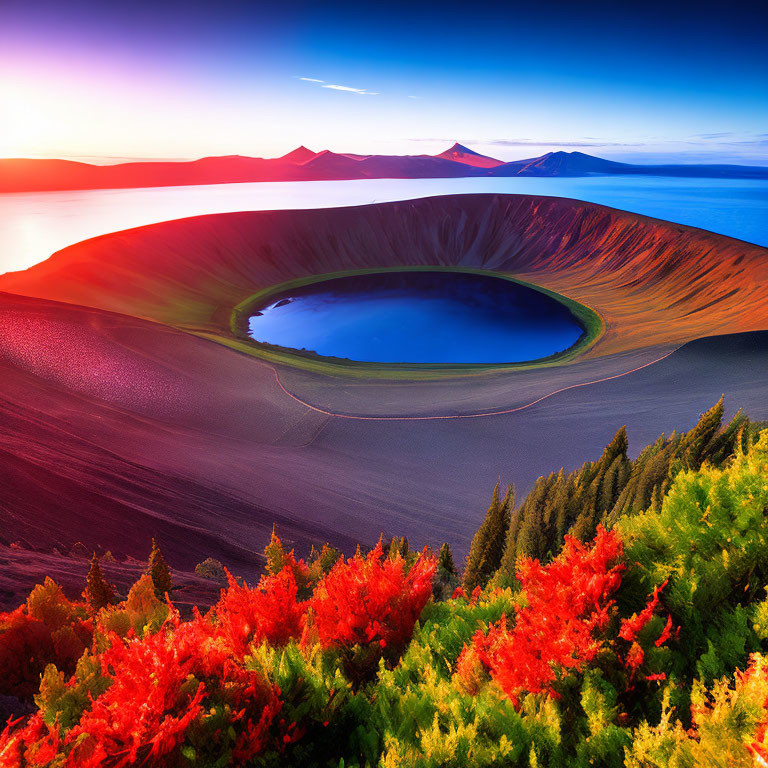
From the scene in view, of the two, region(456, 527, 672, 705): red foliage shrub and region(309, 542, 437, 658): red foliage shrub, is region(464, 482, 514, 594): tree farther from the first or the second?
region(456, 527, 672, 705): red foliage shrub

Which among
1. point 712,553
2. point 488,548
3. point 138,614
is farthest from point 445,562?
point 712,553

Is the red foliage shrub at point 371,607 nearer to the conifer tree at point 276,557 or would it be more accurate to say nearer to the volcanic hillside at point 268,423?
the conifer tree at point 276,557

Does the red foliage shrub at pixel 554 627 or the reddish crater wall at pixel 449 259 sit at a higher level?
the reddish crater wall at pixel 449 259

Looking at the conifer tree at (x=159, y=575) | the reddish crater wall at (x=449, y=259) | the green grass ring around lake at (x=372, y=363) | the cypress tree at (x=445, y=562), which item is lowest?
the cypress tree at (x=445, y=562)

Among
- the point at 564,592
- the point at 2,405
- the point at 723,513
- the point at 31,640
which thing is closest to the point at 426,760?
the point at 564,592

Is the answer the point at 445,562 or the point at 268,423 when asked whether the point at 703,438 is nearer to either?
the point at 445,562

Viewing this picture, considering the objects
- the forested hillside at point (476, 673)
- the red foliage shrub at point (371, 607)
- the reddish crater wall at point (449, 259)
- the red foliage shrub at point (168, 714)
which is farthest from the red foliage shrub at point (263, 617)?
the reddish crater wall at point (449, 259)
